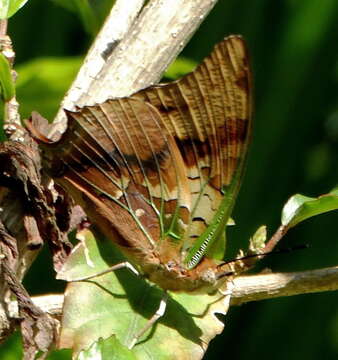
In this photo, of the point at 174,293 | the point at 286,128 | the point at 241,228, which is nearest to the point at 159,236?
the point at 174,293

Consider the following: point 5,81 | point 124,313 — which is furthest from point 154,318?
point 5,81

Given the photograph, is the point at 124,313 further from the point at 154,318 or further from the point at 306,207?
the point at 306,207

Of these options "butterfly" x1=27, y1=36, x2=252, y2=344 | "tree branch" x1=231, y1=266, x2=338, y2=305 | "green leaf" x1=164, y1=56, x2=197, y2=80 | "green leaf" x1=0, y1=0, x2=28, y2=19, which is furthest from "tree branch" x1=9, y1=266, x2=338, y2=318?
"green leaf" x1=164, y1=56, x2=197, y2=80

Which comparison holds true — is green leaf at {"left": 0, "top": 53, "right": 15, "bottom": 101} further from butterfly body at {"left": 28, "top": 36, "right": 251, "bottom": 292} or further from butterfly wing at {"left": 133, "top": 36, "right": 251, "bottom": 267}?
butterfly wing at {"left": 133, "top": 36, "right": 251, "bottom": 267}

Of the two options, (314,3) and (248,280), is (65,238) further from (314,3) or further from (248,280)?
(314,3)

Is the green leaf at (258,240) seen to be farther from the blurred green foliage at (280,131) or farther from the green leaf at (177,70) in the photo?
the blurred green foliage at (280,131)

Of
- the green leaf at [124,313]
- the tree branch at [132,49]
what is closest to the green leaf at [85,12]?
the tree branch at [132,49]
